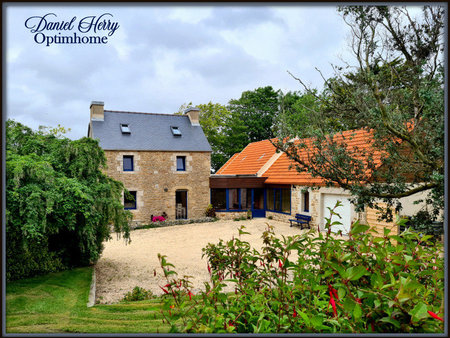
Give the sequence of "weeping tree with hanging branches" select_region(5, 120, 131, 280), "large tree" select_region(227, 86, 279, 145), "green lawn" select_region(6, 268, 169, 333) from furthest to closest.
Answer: "large tree" select_region(227, 86, 279, 145) → "weeping tree with hanging branches" select_region(5, 120, 131, 280) → "green lawn" select_region(6, 268, 169, 333)

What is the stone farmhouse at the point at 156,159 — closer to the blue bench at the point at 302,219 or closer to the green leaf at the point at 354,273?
the blue bench at the point at 302,219

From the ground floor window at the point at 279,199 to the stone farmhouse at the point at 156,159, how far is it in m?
3.53

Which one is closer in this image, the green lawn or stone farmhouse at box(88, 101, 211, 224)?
the green lawn

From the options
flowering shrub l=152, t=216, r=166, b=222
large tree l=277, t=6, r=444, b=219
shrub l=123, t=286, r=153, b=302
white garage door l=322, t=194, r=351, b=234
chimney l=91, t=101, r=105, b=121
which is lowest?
shrub l=123, t=286, r=153, b=302

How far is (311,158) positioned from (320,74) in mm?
1008

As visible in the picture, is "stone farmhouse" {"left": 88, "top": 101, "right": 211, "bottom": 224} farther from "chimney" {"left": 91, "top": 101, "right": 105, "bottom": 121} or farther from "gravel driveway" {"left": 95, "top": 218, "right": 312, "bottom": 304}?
"gravel driveway" {"left": 95, "top": 218, "right": 312, "bottom": 304}

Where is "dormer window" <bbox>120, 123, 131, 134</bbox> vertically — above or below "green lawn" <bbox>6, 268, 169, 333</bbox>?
above

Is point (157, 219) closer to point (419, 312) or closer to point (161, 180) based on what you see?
point (161, 180)

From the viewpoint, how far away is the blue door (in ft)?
55.9

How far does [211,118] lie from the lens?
862 inches

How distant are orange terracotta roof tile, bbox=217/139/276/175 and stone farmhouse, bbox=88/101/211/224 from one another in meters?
2.74

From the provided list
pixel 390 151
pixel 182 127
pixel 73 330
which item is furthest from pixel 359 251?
pixel 182 127

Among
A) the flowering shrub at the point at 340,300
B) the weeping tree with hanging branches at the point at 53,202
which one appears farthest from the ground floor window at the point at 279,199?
the flowering shrub at the point at 340,300

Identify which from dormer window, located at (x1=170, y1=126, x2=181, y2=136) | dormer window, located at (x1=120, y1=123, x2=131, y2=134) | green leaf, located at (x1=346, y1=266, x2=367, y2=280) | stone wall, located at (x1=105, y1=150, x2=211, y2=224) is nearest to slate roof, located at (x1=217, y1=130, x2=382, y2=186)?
stone wall, located at (x1=105, y1=150, x2=211, y2=224)
